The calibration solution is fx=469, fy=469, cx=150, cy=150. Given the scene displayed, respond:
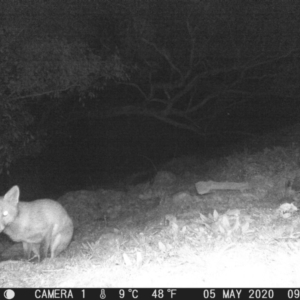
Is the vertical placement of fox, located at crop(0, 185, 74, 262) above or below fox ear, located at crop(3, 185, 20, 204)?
below

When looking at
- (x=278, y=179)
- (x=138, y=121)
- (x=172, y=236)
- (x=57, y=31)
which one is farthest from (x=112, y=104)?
(x=172, y=236)

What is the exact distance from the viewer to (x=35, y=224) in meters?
6.58

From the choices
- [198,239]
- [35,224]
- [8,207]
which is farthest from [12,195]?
[198,239]

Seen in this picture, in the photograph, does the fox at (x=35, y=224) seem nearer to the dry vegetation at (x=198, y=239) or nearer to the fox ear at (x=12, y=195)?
the fox ear at (x=12, y=195)

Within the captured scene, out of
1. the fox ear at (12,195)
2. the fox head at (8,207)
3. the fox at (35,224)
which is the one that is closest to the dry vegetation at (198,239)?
the fox at (35,224)

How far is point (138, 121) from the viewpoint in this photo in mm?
15102

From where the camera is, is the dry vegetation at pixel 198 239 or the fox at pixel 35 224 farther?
the fox at pixel 35 224

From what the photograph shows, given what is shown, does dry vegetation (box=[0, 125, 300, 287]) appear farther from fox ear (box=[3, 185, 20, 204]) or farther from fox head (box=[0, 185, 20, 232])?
fox ear (box=[3, 185, 20, 204])

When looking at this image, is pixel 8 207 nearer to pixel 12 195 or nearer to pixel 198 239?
pixel 12 195

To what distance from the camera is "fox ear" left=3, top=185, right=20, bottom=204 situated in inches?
249

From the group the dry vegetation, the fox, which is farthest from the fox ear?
the dry vegetation

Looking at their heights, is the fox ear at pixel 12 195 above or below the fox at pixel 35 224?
above

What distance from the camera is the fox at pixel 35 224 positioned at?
634 cm

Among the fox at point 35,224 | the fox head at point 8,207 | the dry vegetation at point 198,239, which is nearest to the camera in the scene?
the dry vegetation at point 198,239
